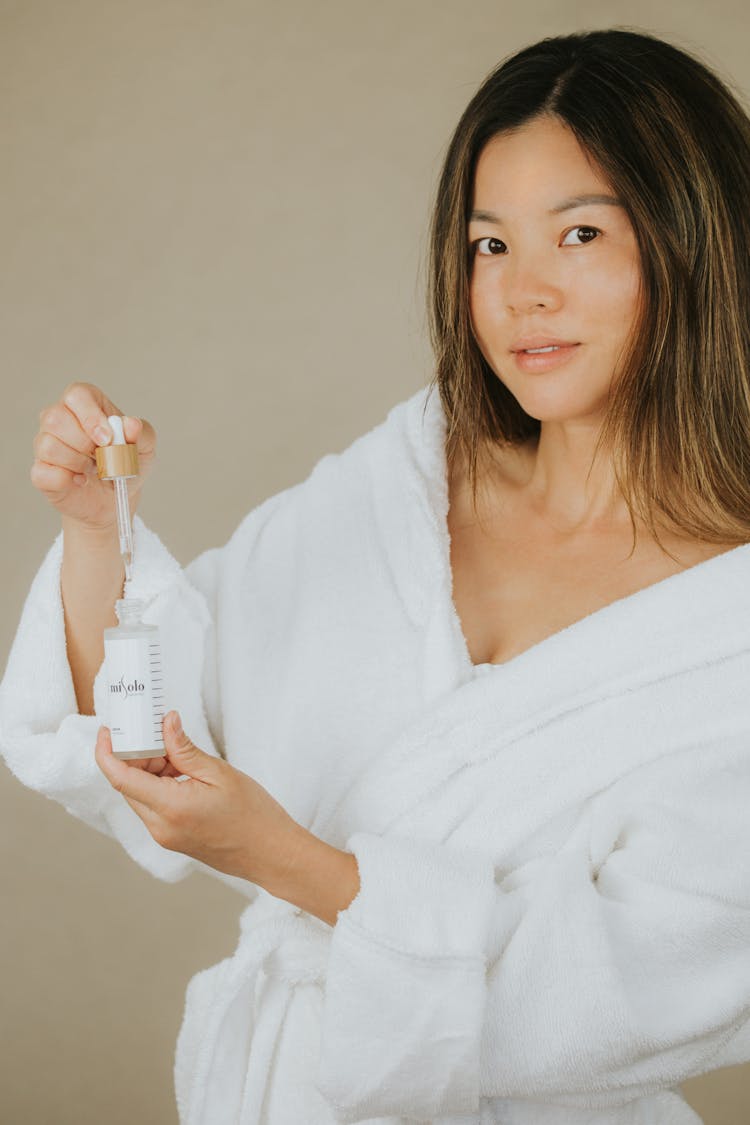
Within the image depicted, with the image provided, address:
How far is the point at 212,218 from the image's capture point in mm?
2359

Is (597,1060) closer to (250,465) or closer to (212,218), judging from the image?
(250,465)

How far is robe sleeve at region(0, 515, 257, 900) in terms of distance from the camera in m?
1.32

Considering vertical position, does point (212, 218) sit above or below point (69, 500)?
above

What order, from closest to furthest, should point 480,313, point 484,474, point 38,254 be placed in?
1. point 480,313
2. point 484,474
3. point 38,254

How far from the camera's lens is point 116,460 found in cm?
117

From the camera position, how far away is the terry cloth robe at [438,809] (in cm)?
118

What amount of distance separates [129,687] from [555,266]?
2.13 ft

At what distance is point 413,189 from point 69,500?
4.32 feet

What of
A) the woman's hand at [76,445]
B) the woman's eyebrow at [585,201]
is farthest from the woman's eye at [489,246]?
the woman's hand at [76,445]

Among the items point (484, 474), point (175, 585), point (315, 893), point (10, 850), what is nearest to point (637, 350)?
point (484, 474)

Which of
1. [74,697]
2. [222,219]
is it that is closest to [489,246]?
[74,697]

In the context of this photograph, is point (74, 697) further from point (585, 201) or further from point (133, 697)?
point (585, 201)

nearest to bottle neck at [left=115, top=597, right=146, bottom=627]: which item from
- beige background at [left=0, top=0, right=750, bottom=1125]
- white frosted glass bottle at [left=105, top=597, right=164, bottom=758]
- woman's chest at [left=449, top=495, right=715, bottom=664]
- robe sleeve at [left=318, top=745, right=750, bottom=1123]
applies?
white frosted glass bottle at [left=105, top=597, right=164, bottom=758]

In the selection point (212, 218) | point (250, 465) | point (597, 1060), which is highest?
point (212, 218)
